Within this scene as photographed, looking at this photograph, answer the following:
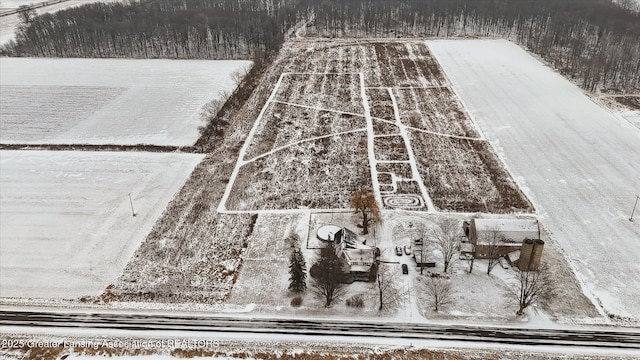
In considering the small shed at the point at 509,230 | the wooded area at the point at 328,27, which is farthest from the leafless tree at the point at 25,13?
the small shed at the point at 509,230

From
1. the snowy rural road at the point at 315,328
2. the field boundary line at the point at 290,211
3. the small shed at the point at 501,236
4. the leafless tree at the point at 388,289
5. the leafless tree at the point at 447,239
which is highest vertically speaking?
the small shed at the point at 501,236

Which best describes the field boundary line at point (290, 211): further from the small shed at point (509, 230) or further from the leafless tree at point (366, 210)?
the small shed at point (509, 230)

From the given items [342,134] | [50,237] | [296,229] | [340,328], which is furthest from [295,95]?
[340,328]

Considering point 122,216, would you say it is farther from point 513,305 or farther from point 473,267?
point 513,305

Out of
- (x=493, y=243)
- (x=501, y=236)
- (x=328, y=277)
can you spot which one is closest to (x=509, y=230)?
(x=501, y=236)

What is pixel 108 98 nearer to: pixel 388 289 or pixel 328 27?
pixel 328 27

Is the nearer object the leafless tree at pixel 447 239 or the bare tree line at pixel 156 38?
the leafless tree at pixel 447 239
